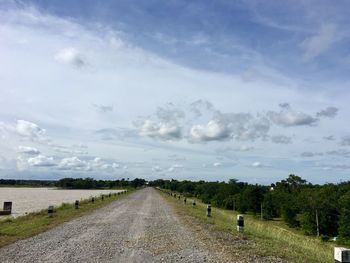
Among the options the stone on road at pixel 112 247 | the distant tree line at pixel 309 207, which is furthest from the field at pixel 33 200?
the distant tree line at pixel 309 207

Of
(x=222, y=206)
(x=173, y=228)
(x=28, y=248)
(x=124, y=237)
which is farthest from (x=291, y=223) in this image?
(x=28, y=248)

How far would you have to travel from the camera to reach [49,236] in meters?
16.7

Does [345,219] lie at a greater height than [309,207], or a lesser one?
lesser

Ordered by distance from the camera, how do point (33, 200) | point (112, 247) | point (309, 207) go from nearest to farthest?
point (112, 247)
point (309, 207)
point (33, 200)

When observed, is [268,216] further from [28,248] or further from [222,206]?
[28,248]

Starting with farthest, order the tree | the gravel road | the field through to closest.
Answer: the field, the tree, the gravel road

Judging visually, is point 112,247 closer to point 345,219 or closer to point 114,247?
point 114,247

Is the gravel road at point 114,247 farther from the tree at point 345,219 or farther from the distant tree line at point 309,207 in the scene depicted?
the distant tree line at point 309,207

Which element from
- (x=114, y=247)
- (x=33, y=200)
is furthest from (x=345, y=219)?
(x=33, y=200)

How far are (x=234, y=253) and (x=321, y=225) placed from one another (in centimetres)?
3998

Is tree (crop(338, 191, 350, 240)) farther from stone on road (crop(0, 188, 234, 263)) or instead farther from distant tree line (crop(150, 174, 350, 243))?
stone on road (crop(0, 188, 234, 263))

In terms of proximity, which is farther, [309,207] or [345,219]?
[309,207]

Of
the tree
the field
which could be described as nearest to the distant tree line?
the tree

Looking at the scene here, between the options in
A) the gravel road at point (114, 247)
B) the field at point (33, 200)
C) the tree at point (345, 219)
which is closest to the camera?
the gravel road at point (114, 247)
